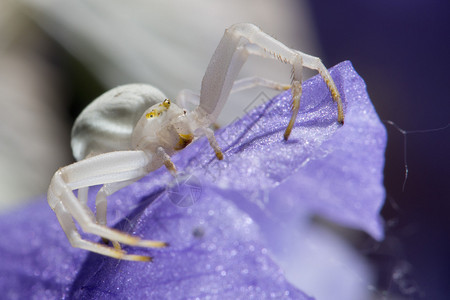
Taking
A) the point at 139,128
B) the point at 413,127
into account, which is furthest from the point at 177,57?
the point at 413,127

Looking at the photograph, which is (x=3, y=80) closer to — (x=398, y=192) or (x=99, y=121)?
(x=99, y=121)

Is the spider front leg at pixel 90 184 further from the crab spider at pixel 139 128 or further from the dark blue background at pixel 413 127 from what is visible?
the dark blue background at pixel 413 127

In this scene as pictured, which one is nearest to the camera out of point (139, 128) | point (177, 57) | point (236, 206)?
point (236, 206)

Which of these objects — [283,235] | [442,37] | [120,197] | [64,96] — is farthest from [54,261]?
[64,96]

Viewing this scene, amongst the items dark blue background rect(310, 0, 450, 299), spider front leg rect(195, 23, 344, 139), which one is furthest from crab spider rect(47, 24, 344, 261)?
dark blue background rect(310, 0, 450, 299)

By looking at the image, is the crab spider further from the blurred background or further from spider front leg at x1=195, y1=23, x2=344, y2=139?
the blurred background

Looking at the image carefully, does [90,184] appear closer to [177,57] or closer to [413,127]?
[413,127]
